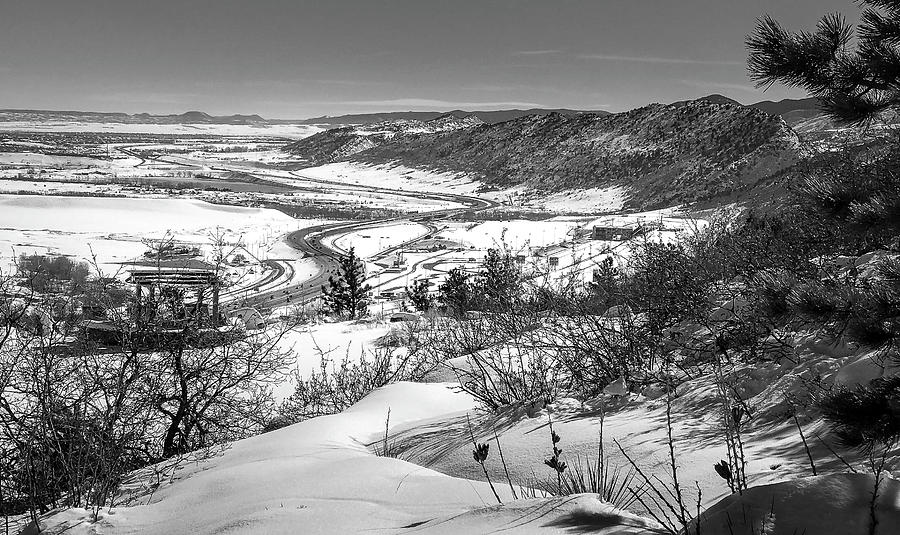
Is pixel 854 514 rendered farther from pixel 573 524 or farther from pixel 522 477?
pixel 522 477

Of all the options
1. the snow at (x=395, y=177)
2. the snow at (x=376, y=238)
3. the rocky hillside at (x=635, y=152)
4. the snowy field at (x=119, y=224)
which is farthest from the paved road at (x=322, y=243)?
the rocky hillside at (x=635, y=152)

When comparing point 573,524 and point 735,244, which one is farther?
point 735,244

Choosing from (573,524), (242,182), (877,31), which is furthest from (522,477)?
(242,182)

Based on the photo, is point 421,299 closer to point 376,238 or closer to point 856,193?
point 856,193

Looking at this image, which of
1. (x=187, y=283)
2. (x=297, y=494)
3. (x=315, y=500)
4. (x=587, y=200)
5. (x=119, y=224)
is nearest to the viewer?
(x=315, y=500)

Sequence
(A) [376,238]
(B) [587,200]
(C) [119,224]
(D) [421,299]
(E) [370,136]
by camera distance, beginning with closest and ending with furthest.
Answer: (D) [421,299], (A) [376,238], (C) [119,224], (B) [587,200], (E) [370,136]

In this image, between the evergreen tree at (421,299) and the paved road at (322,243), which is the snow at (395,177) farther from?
the evergreen tree at (421,299)

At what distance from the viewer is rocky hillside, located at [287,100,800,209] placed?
265 feet

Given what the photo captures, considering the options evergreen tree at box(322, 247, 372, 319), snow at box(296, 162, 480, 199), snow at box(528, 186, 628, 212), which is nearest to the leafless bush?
evergreen tree at box(322, 247, 372, 319)

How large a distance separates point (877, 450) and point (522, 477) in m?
1.65

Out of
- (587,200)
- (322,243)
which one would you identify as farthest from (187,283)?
(587,200)

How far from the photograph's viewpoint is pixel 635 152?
99750mm

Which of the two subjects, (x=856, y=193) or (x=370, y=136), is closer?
(x=856, y=193)

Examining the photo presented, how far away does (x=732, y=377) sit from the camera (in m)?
4.30
